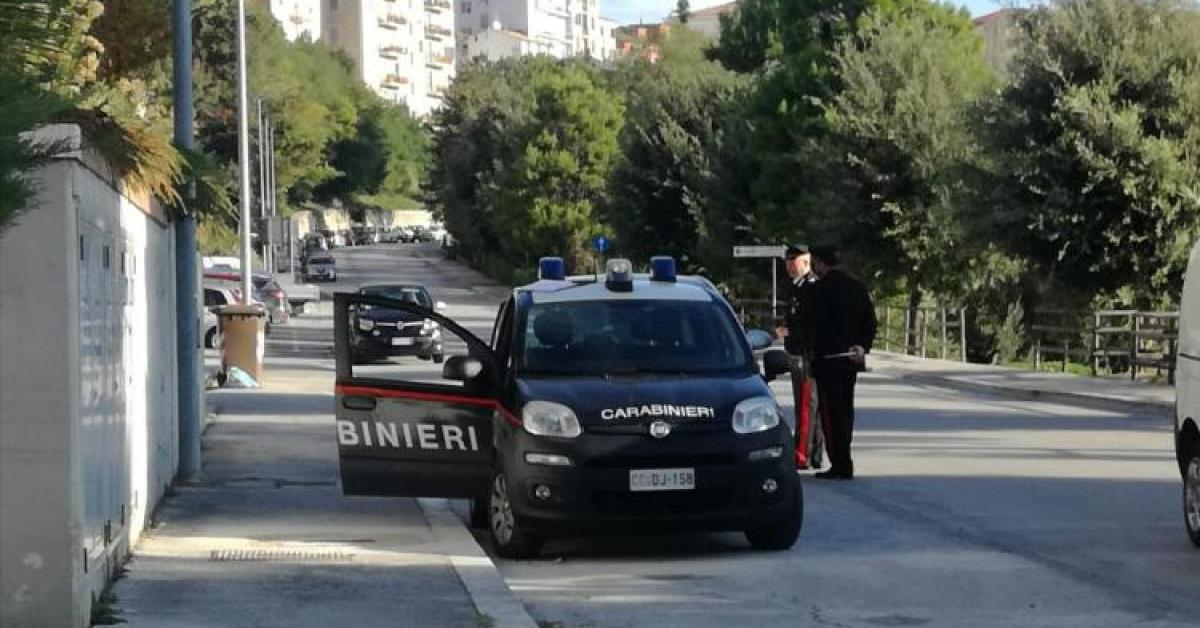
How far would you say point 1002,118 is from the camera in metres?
34.0

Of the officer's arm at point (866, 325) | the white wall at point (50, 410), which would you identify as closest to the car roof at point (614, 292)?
the officer's arm at point (866, 325)

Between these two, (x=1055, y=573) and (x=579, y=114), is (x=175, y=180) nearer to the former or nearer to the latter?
(x=1055, y=573)

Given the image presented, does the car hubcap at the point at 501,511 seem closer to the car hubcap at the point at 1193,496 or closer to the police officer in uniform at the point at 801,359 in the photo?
the car hubcap at the point at 1193,496

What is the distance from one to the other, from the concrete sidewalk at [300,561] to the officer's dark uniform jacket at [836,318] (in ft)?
11.4

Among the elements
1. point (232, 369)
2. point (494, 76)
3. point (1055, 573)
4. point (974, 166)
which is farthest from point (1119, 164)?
point (494, 76)

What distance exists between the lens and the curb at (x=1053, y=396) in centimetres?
2594

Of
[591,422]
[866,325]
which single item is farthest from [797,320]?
[591,422]

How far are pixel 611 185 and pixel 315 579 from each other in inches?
2202

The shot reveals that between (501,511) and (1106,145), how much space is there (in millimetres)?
22829

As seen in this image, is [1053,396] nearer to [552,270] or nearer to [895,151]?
[552,270]

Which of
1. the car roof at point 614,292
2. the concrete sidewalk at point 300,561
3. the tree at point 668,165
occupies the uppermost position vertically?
the tree at point 668,165

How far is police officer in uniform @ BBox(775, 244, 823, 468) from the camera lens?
16.8m

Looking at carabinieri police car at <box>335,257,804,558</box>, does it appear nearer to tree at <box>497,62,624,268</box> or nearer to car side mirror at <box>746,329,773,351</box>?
car side mirror at <box>746,329,773,351</box>

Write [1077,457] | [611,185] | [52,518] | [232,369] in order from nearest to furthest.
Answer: [52,518] < [1077,457] < [232,369] < [611,185]
